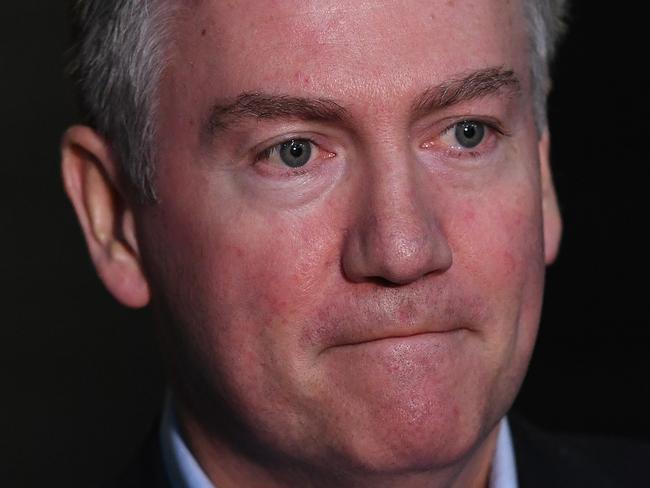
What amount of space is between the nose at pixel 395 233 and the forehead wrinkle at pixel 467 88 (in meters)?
0.11

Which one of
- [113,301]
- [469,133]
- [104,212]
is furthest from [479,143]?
[113,301]

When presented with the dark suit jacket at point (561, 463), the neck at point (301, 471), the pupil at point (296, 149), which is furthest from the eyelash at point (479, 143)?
the dark suit jacket at point (561, 463)

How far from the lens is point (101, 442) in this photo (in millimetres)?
4961

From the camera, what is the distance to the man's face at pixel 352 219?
266 centimetres

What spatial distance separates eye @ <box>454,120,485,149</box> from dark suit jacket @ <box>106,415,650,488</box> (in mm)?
735

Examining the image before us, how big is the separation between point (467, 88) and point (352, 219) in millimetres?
303

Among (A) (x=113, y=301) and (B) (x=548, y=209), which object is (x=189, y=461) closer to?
(B) (x=548, y=209)

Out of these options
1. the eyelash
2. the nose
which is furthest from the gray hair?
the nose

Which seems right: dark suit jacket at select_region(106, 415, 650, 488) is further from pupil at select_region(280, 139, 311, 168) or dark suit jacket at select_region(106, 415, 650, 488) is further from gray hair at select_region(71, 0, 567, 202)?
pupil at select_region(280, 139, 311, 168)

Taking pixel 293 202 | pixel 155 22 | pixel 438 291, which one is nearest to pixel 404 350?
pixel 438 291

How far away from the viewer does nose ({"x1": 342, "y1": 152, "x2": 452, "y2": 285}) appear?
103 inches

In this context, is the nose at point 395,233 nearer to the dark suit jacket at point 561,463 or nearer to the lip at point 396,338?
the lip at point 396,338

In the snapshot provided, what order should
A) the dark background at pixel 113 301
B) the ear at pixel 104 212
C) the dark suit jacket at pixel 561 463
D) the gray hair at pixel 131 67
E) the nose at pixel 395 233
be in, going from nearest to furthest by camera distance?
the nose at pixel 395 233, the gray hair at pixel 131 67, the ear at pixel 104 212, the dark suit jacket at pixel 561 463, the dark background at pixel 113 301

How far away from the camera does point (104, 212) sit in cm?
309
